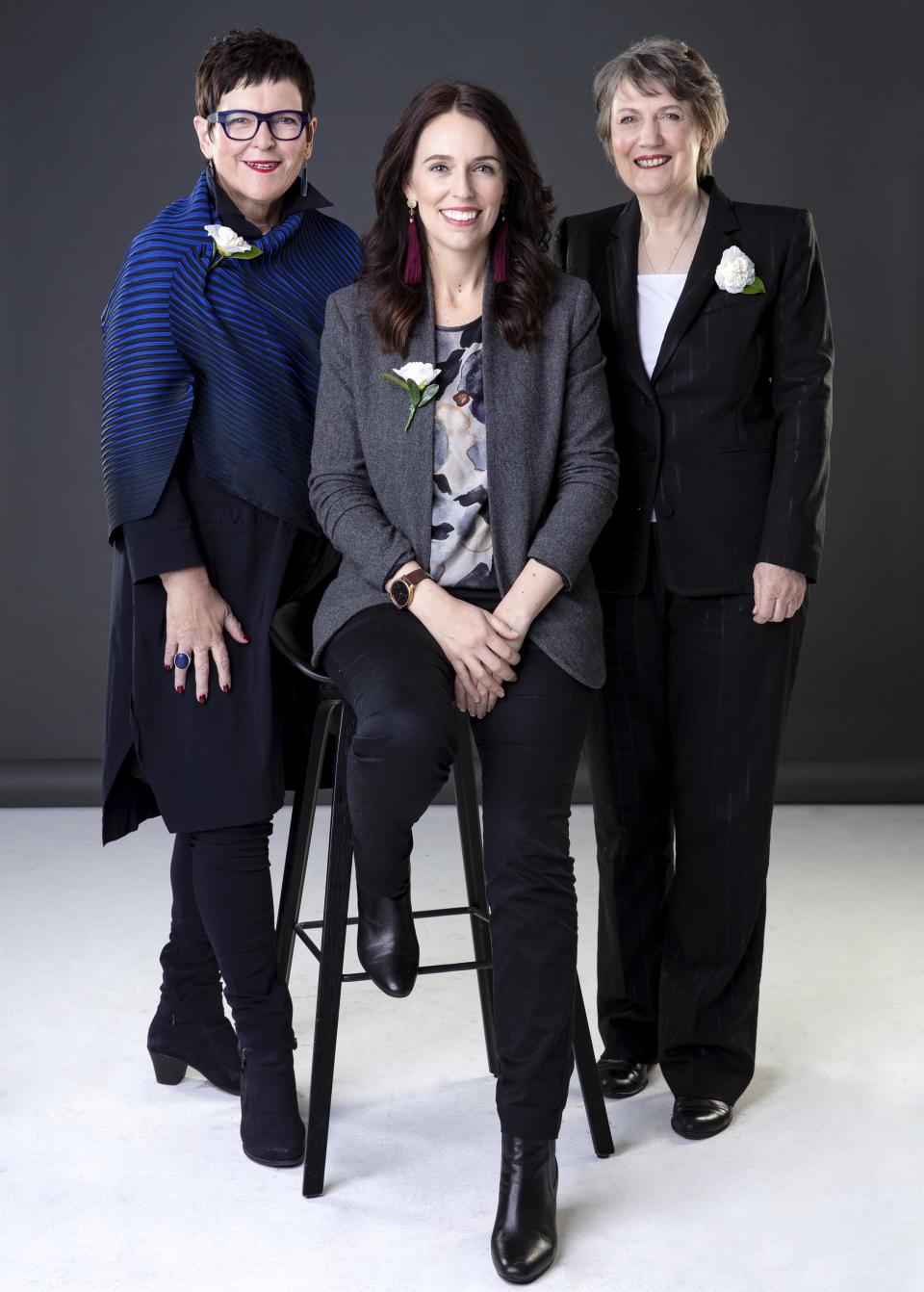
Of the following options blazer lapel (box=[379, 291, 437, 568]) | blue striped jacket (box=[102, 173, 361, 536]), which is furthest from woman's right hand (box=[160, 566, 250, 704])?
blazer lapel (box=[379, 291, 437, 568])

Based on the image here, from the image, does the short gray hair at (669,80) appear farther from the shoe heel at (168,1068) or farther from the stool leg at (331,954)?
the shoe heel at (168,1068)

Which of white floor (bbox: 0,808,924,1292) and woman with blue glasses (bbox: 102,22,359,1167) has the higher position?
woman with blue glasses (bbox: 102,22,359,1167)

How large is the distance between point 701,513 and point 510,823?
2.25 feet

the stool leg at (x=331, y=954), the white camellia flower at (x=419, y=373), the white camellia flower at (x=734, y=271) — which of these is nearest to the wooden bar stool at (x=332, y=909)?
the stool leg at (x=331, y=954)

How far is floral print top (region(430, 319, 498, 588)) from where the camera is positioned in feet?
7.30

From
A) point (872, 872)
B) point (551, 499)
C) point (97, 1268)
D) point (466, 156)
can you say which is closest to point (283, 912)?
point (97, 1268)

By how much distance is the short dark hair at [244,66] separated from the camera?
7.57ft

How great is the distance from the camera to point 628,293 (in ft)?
7.88

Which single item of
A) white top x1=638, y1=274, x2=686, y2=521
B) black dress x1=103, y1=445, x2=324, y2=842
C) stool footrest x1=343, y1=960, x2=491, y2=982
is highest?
white top x1=638, y1=274, x2=686, y2=521

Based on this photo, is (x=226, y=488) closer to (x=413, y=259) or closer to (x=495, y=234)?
(x=413, y=259)

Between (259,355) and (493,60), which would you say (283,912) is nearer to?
(259,355)

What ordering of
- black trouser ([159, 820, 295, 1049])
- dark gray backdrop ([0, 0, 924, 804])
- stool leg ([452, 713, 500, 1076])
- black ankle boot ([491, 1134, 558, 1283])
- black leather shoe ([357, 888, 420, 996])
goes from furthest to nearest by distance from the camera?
dark gray backdrop ([0, 0, 924, 804]) < stool leg ([452, 713, 500, 1076]) < black trouser ([159, 820, 295, 1049]) < black leather shoe ([357, 888, 420, 996]) < black ankle boot ([491, 1134, 558, 1283])

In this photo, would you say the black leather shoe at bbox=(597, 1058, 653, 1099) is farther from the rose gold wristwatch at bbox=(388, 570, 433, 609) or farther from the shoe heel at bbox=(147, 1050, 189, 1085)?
the rose gold wristwatch at bbox=(388, 570, 433, 609)

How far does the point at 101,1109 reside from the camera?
8.47 feet
